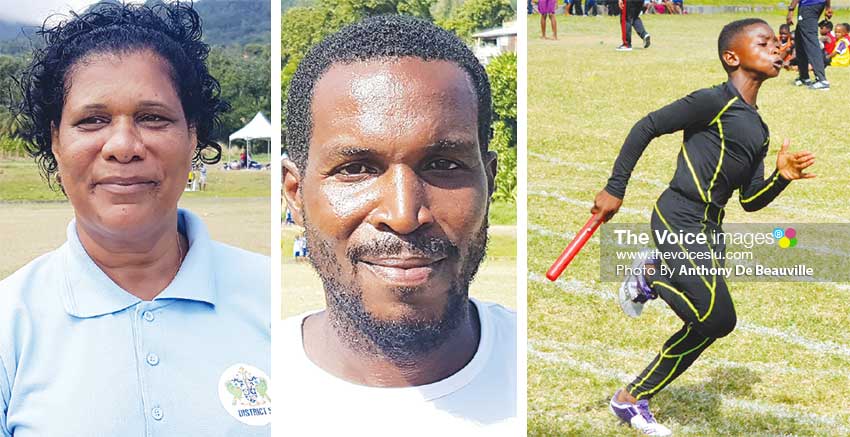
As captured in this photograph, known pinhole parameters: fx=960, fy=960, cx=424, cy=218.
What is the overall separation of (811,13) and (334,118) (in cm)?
191

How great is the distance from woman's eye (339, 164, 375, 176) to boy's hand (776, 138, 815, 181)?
156 cm

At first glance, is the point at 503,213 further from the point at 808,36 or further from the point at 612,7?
the point at 808,36

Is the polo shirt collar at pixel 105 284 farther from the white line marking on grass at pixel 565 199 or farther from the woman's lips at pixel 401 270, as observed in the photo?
the white line marking on grass at pixel 565 199

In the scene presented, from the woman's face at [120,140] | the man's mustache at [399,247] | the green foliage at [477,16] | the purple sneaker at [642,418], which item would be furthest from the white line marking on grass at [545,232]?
the woman's face at [120,140]

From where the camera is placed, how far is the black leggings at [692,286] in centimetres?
368

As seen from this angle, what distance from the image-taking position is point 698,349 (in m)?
3.74

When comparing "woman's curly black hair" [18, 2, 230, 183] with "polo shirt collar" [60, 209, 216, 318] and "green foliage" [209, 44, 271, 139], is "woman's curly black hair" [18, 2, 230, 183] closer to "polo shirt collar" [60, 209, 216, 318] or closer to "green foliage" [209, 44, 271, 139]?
"green foliage" [209, 44, 271, 139]

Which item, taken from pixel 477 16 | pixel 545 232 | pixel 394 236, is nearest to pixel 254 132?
pixel 394 236

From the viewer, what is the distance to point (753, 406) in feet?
12.4

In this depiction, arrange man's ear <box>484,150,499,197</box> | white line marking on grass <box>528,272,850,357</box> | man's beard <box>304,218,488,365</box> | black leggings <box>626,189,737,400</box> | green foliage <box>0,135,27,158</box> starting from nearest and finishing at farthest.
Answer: green foliage <box>0,135,27,158</box>, man's beard <box>304,218,488,365</box>, man's ear <box>484,150,499,197</box>, black leggings <box>626,189,737,400</box>, white line marking on grass <box>528,272,850,357</box>

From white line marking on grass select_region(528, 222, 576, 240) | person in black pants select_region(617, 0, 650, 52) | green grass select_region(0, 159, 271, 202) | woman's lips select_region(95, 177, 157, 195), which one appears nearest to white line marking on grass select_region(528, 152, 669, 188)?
white line marking on grass select_region(528, 222, 576, 240)

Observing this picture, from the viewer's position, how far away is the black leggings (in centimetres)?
368

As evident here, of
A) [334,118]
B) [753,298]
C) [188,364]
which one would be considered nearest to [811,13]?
[753,298]

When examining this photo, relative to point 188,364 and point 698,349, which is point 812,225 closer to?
point 698,349
